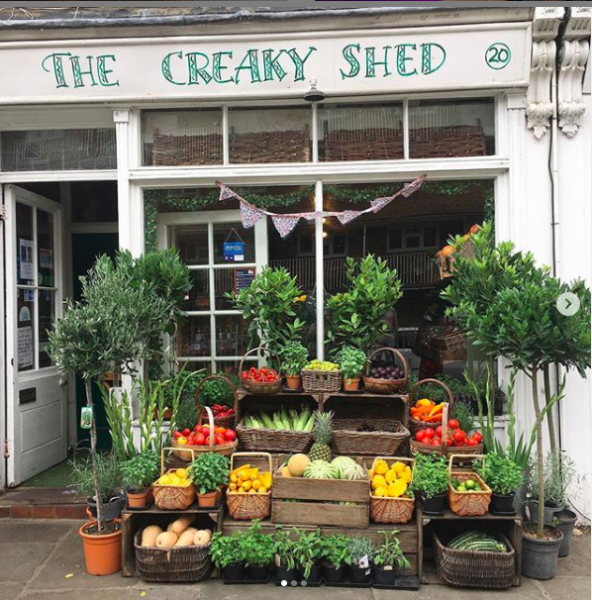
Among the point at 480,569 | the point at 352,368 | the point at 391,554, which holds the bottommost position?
the point at 480,569

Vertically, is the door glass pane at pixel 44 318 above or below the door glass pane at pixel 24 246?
below

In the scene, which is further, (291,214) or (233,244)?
(233,244)

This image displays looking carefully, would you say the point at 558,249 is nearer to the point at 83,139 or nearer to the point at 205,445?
the point at 205,445

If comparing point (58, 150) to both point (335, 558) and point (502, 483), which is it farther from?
point (502, 483)

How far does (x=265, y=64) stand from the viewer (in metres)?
5.34

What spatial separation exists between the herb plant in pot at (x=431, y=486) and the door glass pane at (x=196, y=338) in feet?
8.30

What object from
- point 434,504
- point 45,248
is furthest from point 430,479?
point 45,248

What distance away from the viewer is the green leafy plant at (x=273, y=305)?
204 inches

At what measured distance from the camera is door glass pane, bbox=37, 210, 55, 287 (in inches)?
254

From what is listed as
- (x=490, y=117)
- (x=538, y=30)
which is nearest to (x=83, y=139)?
(x=490, y=117)

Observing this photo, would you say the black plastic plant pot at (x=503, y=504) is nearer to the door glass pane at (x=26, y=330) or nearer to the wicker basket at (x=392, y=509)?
the wicker basket at (x=392, y=509)

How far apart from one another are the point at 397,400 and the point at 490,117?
2.90m

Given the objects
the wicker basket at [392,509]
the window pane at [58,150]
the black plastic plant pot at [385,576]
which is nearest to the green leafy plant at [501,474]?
the wicker basket at [392,509]

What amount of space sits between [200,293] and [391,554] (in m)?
3.06
